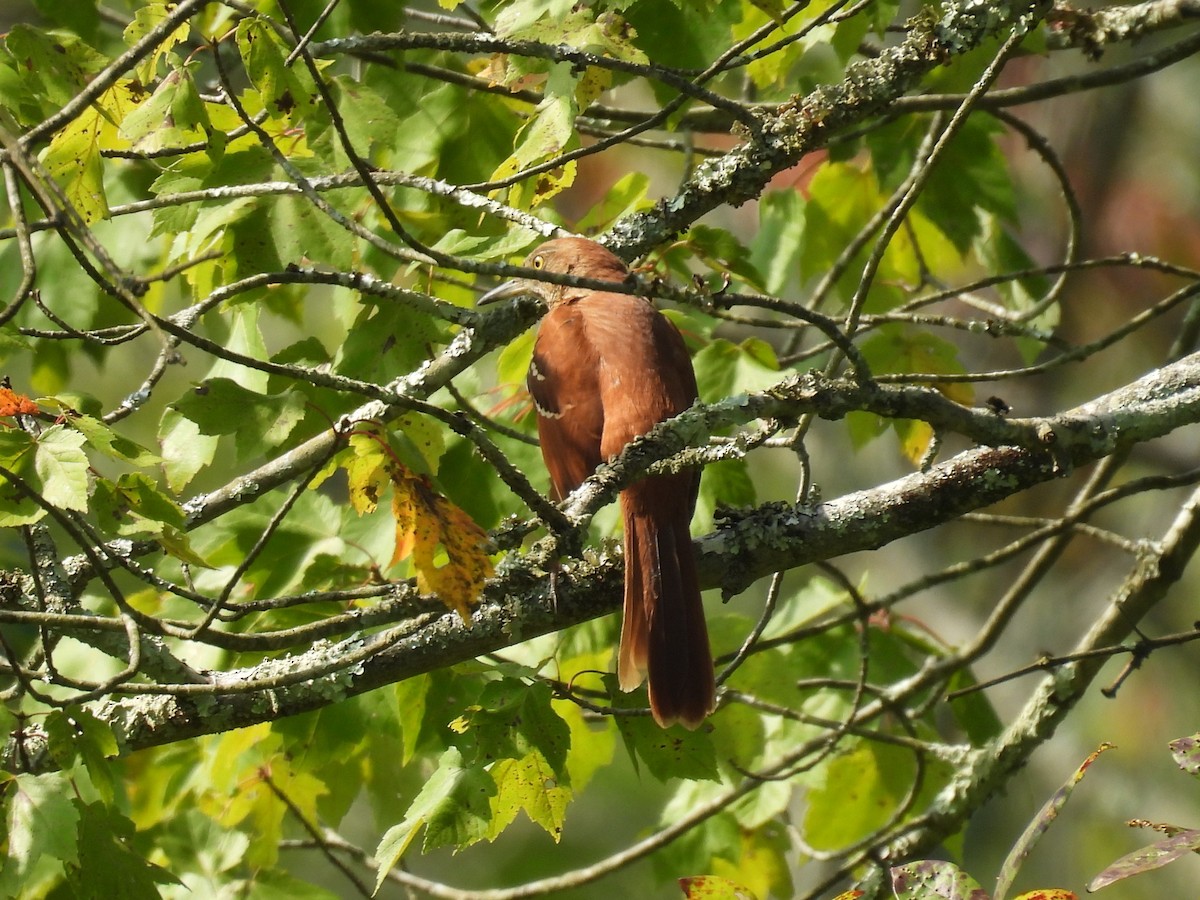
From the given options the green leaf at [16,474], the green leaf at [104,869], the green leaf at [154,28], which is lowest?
the green leaf at [104,869]

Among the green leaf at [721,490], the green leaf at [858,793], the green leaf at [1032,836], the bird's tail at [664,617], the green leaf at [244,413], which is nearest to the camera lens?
the green leaf at [1032,836]

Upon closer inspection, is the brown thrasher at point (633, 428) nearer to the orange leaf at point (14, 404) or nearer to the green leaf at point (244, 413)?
the green leaf at point (244, 413)

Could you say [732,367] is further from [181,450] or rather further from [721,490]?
[181,450]

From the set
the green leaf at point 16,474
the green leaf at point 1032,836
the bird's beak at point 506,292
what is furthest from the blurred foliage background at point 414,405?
the green leaf at point 1032,836

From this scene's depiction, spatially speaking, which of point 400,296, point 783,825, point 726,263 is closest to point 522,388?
point 726,263

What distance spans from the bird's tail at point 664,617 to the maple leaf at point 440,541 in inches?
26.5

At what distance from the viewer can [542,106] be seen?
2.67 m

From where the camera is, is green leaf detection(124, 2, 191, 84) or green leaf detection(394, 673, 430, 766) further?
green leaf detection(394, 673, 430, 766)

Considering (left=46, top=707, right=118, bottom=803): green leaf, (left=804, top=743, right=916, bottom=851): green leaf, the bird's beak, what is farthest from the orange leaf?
(left=804, top=743, right=916, bottom=851): green leaf

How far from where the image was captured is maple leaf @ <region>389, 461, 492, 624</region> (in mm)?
2078

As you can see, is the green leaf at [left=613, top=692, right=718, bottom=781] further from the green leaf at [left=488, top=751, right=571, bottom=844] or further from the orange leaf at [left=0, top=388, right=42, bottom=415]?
the orange leaf at [left=0, top=388, right=42, bottom=415]

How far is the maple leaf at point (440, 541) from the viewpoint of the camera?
2078mm

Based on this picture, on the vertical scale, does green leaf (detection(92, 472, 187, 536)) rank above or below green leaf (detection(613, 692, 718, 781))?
above

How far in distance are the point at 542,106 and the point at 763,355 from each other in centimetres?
101
